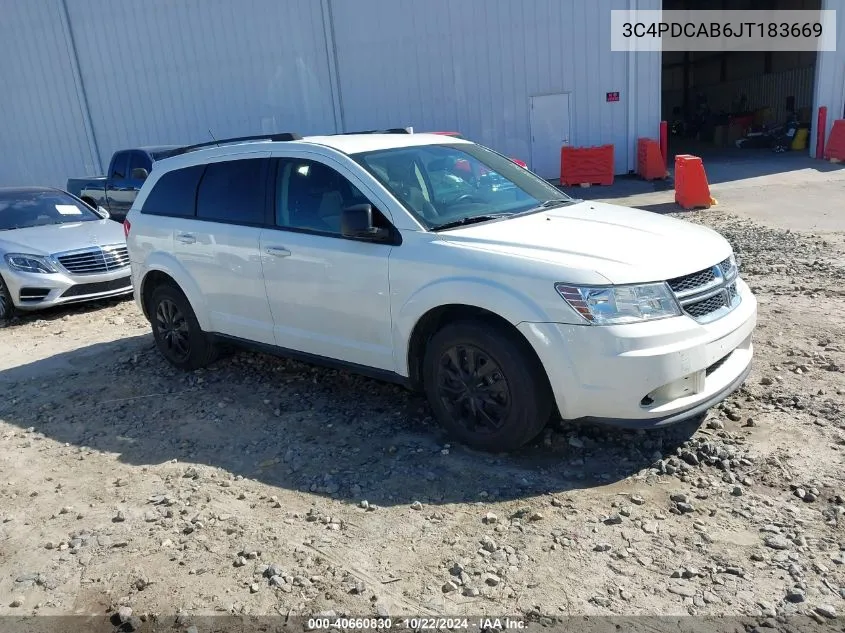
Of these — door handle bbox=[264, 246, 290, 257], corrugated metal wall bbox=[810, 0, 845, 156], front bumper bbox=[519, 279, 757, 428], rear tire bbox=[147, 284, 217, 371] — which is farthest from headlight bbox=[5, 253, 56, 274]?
corrugated metal wall bbox=[810, 0, 845, 156]

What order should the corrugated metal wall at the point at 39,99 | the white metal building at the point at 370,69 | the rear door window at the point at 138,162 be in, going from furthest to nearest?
the corrugated metal wall at the point at 39,99 < the white metal building at the point at 370,69 < the rear door window at the point at 138,162

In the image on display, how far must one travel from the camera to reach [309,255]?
482 cm

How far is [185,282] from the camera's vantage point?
5.82 m

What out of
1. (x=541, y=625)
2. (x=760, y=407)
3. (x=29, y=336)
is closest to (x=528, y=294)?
(x=541, y=625)

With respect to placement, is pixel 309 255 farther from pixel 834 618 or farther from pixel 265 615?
pixel 834 618

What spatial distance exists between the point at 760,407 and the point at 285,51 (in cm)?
1770

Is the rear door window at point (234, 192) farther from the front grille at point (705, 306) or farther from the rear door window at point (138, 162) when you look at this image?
the rear door window at point (138, 162)

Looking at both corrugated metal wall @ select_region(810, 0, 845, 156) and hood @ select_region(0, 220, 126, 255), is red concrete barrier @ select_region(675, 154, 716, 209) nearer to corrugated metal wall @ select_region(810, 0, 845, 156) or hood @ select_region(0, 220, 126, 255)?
corrugated metal wall @ select_region(810, 0, 845, 156)

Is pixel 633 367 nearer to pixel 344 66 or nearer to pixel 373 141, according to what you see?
pixel 373 141

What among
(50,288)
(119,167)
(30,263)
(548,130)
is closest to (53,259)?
(30,263)

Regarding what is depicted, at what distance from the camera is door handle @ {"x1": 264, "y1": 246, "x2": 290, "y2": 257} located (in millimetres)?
4962

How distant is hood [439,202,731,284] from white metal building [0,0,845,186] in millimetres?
15273

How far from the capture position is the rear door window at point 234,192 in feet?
17.3

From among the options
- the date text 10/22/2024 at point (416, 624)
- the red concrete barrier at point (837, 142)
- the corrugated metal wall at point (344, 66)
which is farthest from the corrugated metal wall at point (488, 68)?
the date text 10/22/2024 at point (416, 624)
